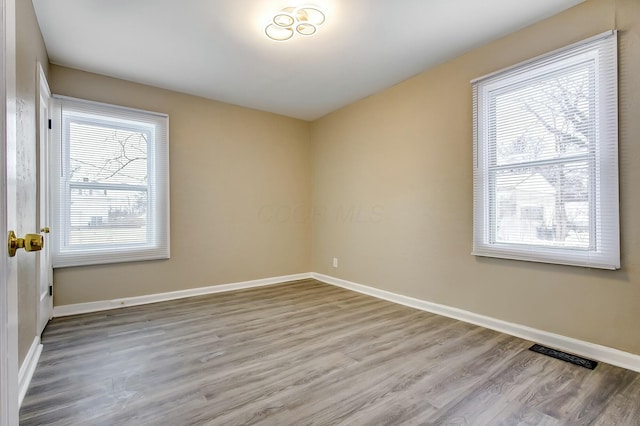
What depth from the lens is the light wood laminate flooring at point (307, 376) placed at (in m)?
1.70

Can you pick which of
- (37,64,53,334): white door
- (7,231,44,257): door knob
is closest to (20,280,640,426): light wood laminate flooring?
(37,64,53,334): white door

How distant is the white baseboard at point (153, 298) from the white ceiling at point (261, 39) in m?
2.54

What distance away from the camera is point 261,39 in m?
2.81

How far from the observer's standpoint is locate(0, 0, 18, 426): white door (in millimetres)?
800

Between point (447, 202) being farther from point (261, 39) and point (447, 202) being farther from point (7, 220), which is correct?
point (7, 220)

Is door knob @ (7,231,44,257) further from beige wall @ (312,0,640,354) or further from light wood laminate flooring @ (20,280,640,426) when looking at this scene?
beige wall @ (312,0,640,354)

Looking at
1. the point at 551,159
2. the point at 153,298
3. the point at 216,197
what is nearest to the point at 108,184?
the point at 216,197

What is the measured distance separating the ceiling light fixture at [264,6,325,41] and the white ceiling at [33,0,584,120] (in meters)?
0.06

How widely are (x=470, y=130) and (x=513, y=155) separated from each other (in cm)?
47

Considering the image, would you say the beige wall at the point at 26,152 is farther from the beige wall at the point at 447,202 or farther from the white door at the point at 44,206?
the beige wall at the point at 447,202

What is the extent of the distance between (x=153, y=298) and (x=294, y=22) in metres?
3.37

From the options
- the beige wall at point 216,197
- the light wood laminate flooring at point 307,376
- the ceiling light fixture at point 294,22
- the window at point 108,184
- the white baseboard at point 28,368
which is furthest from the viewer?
the beige wall at point 216,197

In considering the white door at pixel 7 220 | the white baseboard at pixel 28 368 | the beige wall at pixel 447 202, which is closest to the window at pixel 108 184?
the white baseboard at pixel 28 368

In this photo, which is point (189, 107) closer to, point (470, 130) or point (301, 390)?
point (470, 130)
